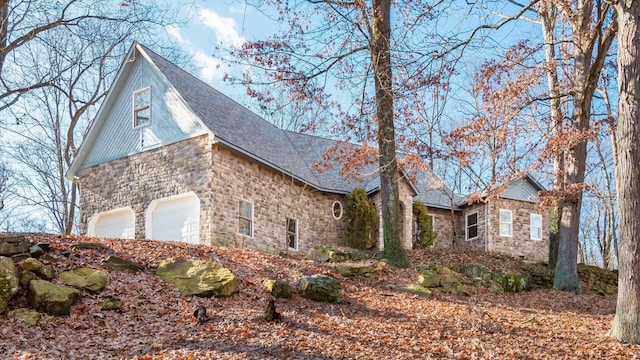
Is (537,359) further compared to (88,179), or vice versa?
(88,179)

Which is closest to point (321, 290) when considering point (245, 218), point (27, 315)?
point (27, 315)

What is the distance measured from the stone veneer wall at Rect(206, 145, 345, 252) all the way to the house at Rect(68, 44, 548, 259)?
0.03 metres

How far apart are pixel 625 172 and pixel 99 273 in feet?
25.1

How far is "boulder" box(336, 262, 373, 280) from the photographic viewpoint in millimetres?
11648

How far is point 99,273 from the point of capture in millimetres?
8180

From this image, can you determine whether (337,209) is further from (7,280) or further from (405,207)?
(7,280)

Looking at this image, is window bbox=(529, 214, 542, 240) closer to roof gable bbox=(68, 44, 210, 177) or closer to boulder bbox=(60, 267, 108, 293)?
roof gable bbox=(68, 44, 210, 177)

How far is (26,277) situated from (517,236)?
64.5 feet

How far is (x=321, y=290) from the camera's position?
30.5 feet

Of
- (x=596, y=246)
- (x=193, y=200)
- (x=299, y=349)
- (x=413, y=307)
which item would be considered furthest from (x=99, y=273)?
(x=596, y=246)

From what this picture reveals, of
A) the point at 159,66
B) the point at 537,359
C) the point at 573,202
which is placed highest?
the point at 159,66

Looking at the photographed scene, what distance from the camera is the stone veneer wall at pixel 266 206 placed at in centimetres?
1509

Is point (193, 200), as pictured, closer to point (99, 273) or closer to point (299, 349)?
point (99, 273)

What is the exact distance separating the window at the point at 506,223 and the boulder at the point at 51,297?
18.8 meters
